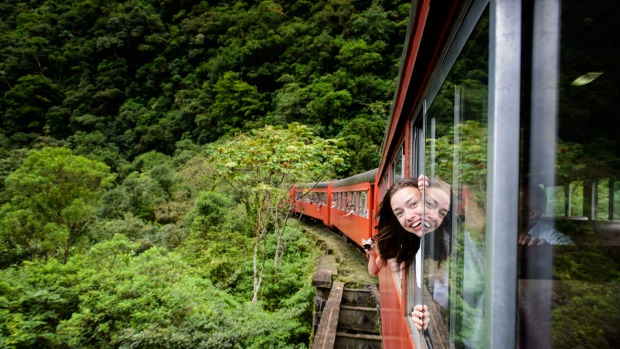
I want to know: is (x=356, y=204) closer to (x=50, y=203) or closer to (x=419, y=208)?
(x=419, y=208)

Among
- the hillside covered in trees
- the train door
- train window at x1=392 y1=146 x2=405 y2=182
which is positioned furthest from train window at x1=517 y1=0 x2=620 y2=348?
the hillside covered in trees

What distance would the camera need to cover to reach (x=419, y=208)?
1.72 meters

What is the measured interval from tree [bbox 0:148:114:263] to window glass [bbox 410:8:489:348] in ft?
48.3

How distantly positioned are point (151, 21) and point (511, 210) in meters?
65.6

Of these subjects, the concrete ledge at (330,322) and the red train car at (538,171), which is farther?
the concrete ledge at (330,322)

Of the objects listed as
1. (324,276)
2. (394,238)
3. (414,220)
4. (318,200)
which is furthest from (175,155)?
(414,220)

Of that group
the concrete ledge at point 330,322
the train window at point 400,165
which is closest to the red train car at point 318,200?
the concrete ledge at point 330,322

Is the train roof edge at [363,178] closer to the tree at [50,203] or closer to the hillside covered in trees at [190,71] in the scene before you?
the tree at [50,203]

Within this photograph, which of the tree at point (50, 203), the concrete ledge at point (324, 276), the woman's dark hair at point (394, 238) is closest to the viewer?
the woman's dark hair at point (394, 238)

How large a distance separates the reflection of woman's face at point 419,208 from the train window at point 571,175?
738mm

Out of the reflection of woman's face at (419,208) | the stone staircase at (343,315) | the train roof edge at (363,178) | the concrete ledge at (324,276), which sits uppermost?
the train roof edge at (363,178)

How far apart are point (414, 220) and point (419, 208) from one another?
0.27 feet

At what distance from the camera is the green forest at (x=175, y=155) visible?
645 cm

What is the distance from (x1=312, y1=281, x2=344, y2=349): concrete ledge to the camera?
227 inches
